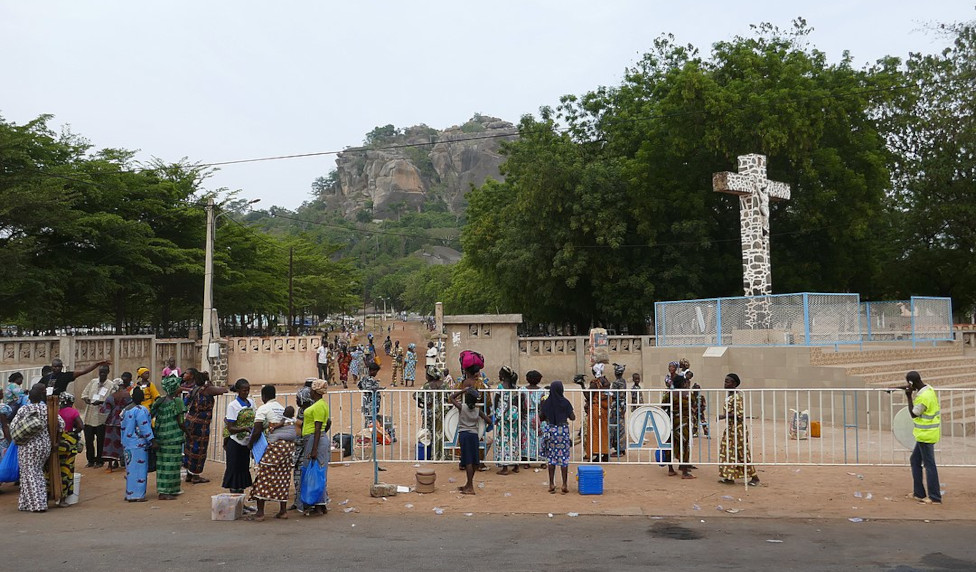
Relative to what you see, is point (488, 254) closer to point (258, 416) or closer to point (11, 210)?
point (11, 210)

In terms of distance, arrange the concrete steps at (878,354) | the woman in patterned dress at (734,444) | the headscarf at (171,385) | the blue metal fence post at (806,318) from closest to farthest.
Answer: the headscarf at (171,385), the woman in patterned dress at (734,444), the concrete steps at (878,354), the blue metal fence post at (806,318)

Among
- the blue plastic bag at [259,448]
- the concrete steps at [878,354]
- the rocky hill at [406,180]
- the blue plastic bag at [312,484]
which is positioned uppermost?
the rocky hill at [406,180]

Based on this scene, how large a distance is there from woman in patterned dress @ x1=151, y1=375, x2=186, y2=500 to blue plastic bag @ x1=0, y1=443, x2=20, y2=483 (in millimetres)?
1743

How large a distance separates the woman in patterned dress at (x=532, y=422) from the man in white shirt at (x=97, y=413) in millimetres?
6076

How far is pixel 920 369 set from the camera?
1830cm

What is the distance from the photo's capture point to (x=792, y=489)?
33.2ft

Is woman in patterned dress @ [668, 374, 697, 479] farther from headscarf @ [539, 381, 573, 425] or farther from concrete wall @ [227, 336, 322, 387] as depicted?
concrete wall @ [227, 336, 322, 387]

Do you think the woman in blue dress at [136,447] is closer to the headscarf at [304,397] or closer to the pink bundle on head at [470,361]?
the headscarf at [304,397]

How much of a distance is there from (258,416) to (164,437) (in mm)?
1752

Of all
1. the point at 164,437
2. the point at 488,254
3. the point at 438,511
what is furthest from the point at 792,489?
the point at 488,254

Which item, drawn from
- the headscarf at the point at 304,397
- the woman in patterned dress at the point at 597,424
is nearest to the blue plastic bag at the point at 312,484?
the headscarf at the point at 304,397

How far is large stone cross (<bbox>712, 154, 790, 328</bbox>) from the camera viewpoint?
20.2 m

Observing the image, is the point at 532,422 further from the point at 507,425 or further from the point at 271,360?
the point at 271,360

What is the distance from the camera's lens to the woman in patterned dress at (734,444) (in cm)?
1015
